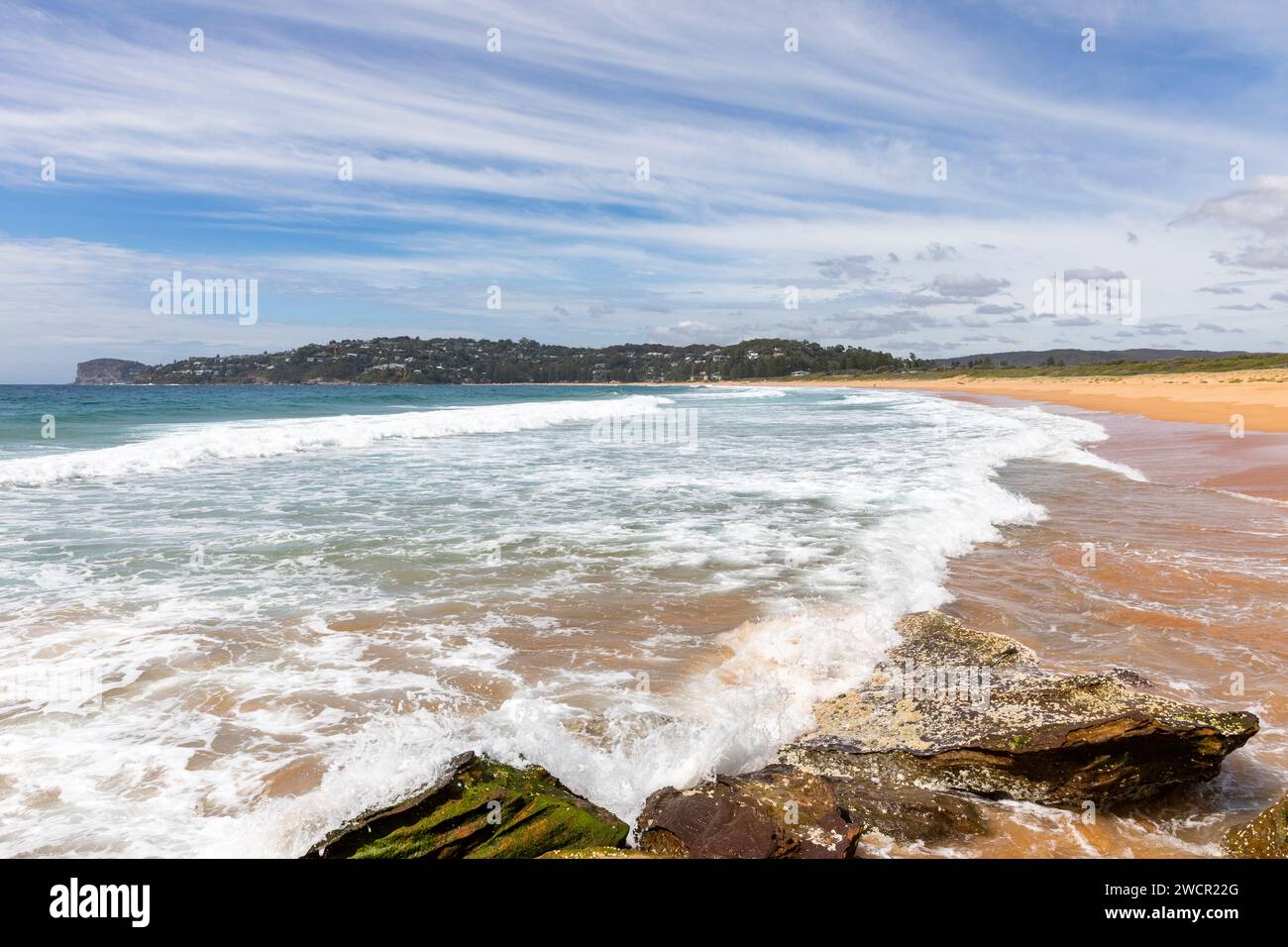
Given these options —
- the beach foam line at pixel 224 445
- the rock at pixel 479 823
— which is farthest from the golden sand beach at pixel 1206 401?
the rock at pixel 479 823

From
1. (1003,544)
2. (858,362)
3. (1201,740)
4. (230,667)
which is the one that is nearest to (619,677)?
(230,667)


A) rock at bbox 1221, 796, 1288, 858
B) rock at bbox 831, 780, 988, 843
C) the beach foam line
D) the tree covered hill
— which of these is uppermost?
the tree covered hill

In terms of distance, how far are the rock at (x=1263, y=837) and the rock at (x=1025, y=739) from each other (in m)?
0.56

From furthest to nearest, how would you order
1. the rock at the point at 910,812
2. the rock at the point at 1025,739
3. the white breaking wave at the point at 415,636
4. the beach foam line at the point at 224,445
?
the beach foam line at the point at 224,445 → the white breaking wave at the point at 415,636 → the rock at the point at 1025,739 → the rock at the point at 910,812

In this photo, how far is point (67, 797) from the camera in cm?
408

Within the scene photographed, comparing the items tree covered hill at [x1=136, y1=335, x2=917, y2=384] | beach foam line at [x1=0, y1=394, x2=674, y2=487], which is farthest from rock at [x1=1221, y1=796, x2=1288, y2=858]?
tree covered hill at [x1=136, y1=335, x2=917, y2=384]

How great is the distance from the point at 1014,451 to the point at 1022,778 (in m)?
18.7

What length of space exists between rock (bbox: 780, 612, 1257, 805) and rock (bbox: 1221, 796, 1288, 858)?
1.84 ft

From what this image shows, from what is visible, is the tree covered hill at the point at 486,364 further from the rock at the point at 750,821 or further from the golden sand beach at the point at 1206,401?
the rock at the point at 750,821

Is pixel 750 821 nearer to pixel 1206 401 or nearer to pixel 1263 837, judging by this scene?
pixel 1263 837

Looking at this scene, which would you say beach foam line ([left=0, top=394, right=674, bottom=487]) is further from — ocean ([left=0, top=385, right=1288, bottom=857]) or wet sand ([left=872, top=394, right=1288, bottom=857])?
wet sand ([left=872, top=394, right=1288, bottom=857])

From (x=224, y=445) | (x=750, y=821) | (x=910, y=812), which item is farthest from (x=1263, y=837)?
(x=224, y=445)

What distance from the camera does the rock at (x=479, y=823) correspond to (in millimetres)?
3379

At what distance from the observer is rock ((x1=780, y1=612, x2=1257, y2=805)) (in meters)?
4.07
